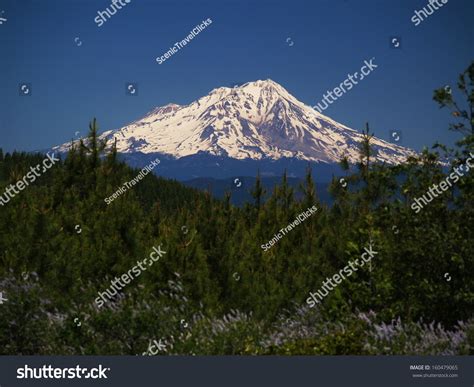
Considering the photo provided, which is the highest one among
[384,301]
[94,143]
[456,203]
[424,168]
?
[94,143]

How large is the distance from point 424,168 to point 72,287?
29.7 ft

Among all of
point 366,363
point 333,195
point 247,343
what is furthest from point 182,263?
point 333,195

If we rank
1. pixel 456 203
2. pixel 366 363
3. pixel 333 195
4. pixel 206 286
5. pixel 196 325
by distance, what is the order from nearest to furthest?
pixel 366 363
pixel 196 325
pixel 456 203
pixel 206 286
pixel 333 195

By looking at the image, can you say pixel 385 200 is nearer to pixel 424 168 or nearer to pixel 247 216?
pixel 424 168

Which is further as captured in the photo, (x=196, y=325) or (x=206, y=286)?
(x=206, y=286)

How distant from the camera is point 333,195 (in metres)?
39.4

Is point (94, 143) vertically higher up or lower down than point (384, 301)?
higher up

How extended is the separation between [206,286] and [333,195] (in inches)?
956

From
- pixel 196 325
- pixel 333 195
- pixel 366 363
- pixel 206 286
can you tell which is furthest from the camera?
pixel 333 195

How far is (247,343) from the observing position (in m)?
10.3

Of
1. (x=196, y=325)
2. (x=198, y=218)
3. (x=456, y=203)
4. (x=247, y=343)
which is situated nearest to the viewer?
(x=247, y=343)

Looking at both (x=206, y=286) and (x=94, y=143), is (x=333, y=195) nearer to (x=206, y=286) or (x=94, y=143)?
(x=94, y=143)

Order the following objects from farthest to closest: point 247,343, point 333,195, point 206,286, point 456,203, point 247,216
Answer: point 333,195 → point 247,216 → point 206,286 → point 456,203 → point 247,343

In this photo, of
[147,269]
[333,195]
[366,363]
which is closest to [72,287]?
[147,269]
